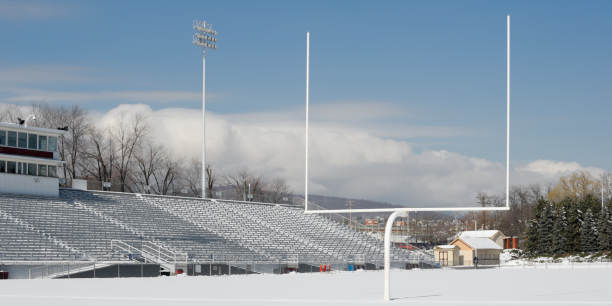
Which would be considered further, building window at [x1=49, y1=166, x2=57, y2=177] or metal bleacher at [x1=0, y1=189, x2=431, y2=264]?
building window at [x1=49, y1=166, x2=57, y2=177]

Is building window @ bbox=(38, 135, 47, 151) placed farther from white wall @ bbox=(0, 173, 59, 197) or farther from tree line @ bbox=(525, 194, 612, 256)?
tree line @ bbox=(525, 194, 612, 256)

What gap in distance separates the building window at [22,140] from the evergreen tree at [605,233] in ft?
149

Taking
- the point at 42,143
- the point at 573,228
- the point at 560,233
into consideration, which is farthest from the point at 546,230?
the point at 42,143

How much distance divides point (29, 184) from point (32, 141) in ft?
7.06

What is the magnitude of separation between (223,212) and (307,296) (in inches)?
1174

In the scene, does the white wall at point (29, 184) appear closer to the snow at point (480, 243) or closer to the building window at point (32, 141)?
the building window at point (32, 141)

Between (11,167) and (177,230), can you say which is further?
(177,230)


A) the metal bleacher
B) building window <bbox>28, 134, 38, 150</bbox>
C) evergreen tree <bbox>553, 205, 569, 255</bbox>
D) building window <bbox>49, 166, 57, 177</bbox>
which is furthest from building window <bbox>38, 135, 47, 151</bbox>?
evergreen tree <bbox>553, 205, 569, 255</bbox>

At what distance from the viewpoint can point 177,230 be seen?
4012cm

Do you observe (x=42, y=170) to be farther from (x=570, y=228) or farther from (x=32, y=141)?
(x=570, y=228)

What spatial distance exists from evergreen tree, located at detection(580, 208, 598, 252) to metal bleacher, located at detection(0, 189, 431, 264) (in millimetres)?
19811

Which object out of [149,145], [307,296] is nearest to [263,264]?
[307,296]

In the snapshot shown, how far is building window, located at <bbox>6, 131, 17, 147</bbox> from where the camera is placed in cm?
3662

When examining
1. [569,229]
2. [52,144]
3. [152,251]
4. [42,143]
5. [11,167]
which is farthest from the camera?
[569,229]
